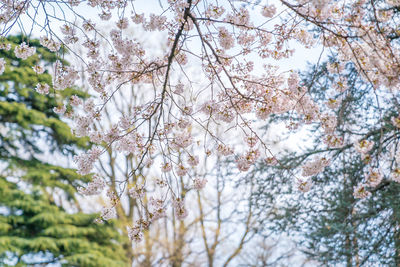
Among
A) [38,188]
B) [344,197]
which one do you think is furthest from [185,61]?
[38,188]

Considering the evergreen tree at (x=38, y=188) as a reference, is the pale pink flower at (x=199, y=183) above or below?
below

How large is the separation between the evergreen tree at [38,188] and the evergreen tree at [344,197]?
335cm

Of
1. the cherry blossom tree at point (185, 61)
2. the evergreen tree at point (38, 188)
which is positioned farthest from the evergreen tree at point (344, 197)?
the evergreen tree at point (38, 188)

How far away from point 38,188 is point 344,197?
5.17m

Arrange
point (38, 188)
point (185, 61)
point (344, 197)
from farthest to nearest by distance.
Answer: point (38, 188) < point (344, 197) < point (185, 61)

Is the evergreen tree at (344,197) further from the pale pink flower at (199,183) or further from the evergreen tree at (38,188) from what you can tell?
the evergreen tree at (38,188)

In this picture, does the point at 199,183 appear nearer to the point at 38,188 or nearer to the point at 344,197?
the point at 344,197

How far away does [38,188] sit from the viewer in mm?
7523

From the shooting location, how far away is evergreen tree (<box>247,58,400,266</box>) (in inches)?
192

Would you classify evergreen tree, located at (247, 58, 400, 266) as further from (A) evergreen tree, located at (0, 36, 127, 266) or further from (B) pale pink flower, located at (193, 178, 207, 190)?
(A) evergreen tree, located at (0, 36, 127, 266)

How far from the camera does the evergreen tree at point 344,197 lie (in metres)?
4.88

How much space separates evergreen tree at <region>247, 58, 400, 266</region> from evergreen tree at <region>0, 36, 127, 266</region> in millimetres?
3348

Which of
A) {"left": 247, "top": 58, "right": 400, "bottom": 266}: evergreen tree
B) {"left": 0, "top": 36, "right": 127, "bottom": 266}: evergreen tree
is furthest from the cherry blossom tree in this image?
{"left": 0, "top": 36, "right": 127, "bottom": 266}: evergreen tree

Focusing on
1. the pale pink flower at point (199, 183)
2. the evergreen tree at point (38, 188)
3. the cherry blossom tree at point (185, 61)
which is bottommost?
the pale pink flower at point (199, 183)
